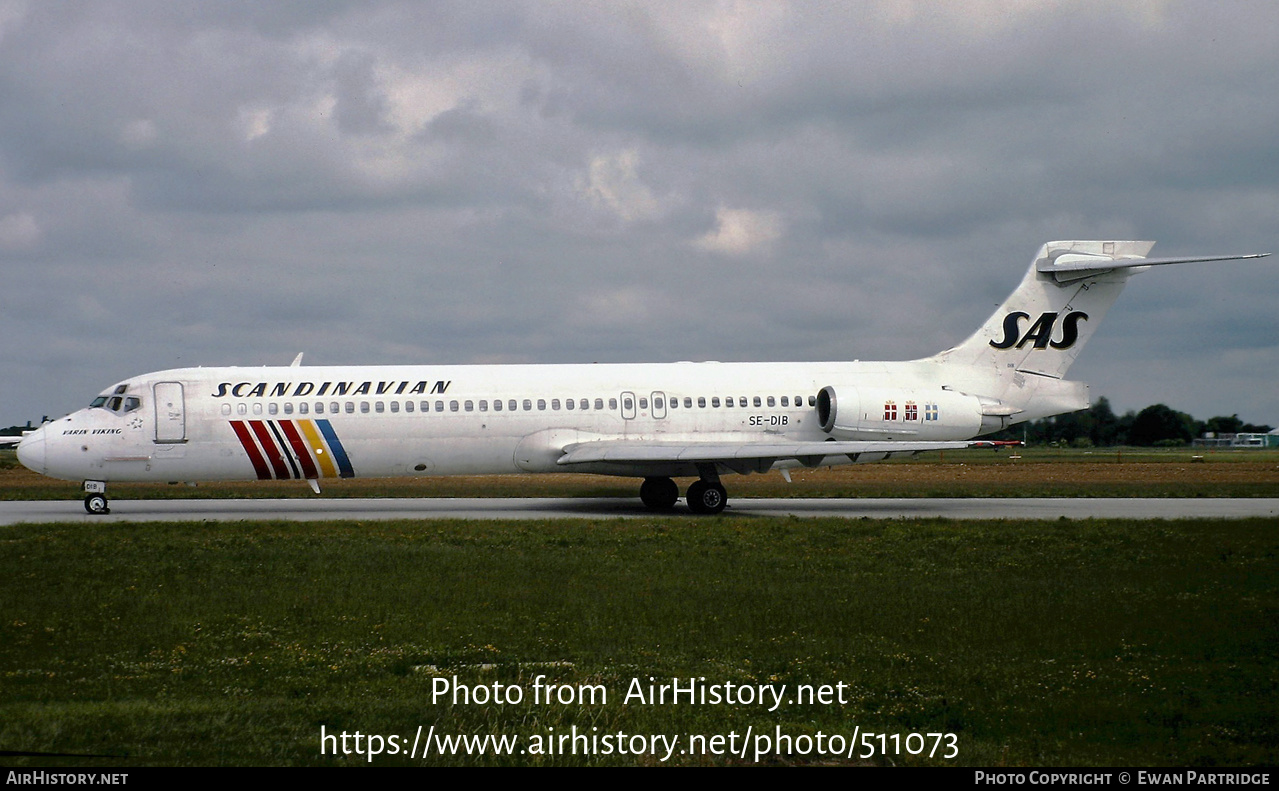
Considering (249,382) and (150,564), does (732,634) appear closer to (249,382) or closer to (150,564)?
(150,564)

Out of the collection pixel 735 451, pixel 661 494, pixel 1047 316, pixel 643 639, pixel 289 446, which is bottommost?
pixel 643 639

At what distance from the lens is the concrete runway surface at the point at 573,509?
24.4 metres

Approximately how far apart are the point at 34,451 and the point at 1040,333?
24.1 m

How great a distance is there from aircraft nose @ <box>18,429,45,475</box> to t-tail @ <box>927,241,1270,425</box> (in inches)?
853

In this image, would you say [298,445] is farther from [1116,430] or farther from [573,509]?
[1116,430]

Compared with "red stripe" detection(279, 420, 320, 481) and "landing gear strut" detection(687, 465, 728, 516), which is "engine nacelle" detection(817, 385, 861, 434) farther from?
"red stripe" detection(279, 420, 320, 481)

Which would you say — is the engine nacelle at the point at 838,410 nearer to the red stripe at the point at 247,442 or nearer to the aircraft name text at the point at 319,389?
the aircraft name text at the point at 319,389

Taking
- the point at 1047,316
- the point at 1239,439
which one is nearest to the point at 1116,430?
the point at 1239,439

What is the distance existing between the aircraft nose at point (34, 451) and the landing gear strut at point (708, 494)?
1436 cm

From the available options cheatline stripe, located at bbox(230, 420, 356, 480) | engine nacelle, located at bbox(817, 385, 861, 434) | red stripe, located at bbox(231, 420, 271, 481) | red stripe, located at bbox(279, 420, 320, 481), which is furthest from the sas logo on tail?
red stripe, located at bbox(231, 420, 271, 481)

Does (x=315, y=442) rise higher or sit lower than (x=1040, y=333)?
lower

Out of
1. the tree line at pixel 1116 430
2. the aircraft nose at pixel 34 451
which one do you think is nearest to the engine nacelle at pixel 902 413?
the aircraft nose at pixel 34 451

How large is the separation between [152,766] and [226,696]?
191cm

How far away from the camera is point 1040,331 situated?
2869 centimetres
